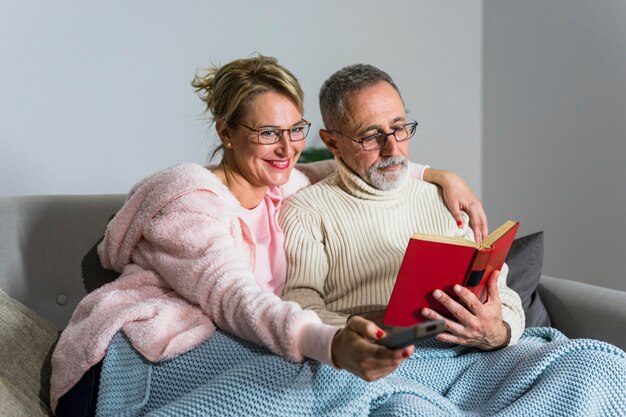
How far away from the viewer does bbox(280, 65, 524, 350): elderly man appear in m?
1.82

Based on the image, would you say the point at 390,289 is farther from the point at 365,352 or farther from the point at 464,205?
the point at 365,352

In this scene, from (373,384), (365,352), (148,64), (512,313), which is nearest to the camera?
(365,352)

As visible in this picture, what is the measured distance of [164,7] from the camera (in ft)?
9.19

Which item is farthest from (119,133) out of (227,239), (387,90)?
(227,239)

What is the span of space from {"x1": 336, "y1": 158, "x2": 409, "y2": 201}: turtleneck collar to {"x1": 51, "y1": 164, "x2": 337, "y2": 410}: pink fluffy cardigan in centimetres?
37

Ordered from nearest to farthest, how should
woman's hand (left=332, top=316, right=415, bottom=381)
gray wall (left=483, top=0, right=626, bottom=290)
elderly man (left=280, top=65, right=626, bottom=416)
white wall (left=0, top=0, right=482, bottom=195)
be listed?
woman's hand (left=332, top=316, right=415, bottom=381) < elderly man (left=280, top=65, right=626, bottom=416) < white wall (left=0, top=0, right=482, bottom=195) < gray wall (left=483, top=0, right=626, bottom=290)

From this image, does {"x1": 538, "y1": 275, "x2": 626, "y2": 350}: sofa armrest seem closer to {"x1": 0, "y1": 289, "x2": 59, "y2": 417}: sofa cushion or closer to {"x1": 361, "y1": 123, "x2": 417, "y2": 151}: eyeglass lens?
{"x1": 361, "y1": 123, "x2": 417, "y2": 151}: eyeglass lens

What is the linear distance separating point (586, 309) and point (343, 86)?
839 millimetres

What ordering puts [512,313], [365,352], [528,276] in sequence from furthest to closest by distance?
[528,276] < [512,313] < [365,352]

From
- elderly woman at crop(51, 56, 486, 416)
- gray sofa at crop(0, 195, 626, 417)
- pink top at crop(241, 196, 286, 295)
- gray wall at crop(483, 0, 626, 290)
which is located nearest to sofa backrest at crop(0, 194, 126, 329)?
gray sofa at crop(0, 195, 626, 417)

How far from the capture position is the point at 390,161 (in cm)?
187

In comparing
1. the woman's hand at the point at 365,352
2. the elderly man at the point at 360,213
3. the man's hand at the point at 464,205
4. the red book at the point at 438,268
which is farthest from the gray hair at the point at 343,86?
the woman's hand at the point at 365,352

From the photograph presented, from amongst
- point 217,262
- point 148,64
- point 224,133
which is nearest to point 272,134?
point 224,133

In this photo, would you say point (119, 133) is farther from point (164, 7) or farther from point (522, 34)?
point (522, 34)
